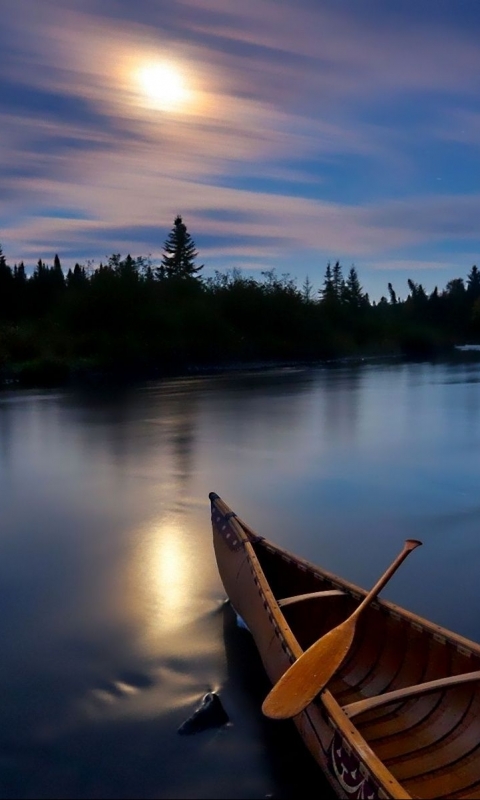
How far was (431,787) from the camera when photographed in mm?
A: 3529

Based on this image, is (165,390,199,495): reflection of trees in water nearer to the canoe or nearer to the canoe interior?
the canoe

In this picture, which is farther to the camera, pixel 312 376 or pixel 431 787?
pixel 312 376

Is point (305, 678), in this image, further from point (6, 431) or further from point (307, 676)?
point (6, 431)

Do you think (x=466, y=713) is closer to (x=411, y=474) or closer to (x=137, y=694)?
(x=137, y=694)

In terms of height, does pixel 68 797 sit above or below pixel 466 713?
below

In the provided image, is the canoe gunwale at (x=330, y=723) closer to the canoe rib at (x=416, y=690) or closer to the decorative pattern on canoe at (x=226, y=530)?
the canoe rib at (x=416, y=690)

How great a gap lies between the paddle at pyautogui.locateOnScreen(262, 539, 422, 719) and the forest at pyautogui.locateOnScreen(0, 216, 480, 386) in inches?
1351

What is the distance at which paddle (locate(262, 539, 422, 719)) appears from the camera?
153 inches

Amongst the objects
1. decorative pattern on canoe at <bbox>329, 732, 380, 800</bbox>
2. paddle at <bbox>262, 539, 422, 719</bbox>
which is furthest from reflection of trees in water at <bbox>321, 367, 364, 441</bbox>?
decorative pattern on canoe at <bbox>329, 732, 380, 800</bbox>

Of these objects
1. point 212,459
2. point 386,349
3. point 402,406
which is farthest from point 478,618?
point 386,349

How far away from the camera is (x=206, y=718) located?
15.5 feet

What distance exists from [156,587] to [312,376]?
117 feet

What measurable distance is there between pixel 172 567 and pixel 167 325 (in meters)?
45.5

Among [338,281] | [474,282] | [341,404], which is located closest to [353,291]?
[338,281]
